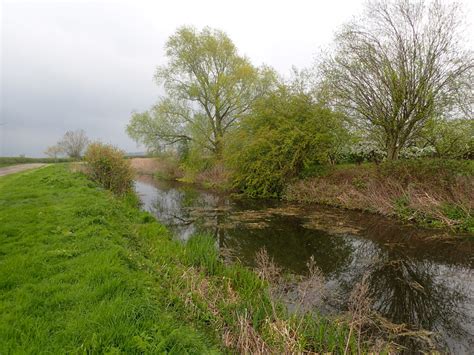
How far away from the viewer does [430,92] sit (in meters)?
13.2

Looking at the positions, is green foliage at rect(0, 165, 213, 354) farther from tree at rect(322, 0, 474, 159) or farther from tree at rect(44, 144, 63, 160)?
tree at rect(44, 144, 63, 160)

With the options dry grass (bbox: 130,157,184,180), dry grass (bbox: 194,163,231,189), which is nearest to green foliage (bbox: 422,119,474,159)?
dry grass (bbox: 194,163,231,189)

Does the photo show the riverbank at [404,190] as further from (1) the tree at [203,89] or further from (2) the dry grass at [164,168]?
(2) the dry grass at [164,168]

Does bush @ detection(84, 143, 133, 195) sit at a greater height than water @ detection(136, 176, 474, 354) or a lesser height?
greater

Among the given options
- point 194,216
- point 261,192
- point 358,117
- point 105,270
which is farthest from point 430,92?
point 105,270

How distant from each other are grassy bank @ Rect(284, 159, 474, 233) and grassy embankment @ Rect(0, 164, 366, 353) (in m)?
9.04

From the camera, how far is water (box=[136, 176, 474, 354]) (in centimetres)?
511

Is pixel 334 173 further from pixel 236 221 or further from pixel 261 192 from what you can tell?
pixel 236 221

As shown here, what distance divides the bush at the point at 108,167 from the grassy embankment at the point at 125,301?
325 inches

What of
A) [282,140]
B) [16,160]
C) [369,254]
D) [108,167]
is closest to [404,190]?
[369,254]

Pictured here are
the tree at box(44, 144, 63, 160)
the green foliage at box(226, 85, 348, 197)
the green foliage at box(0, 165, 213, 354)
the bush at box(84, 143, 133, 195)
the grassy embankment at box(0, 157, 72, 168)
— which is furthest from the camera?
the tree at box(44, 144, 63, 160)

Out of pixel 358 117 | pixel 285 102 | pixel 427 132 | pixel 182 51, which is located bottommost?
pixel 427 132

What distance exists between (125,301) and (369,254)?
7156 millimetres

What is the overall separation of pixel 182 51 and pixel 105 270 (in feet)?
79.2
